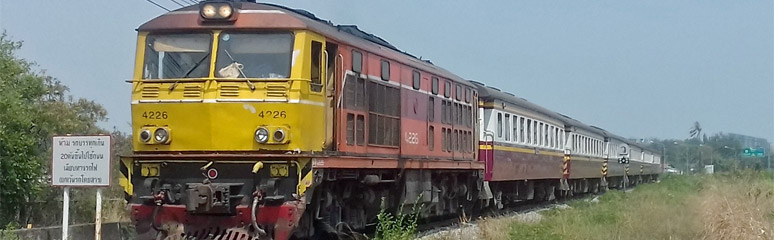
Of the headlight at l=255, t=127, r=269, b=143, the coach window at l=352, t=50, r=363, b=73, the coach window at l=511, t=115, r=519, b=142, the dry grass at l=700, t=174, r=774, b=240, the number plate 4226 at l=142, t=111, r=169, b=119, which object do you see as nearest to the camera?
the headlight at l=255, t=127, r=269, b=143

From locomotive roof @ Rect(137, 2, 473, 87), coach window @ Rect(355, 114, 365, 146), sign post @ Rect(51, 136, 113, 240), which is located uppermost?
locomotive roof @ Rect(137, 2, 473, 87)

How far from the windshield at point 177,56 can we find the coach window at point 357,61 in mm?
2154

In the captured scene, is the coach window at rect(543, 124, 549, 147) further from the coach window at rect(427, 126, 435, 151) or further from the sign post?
the sign post

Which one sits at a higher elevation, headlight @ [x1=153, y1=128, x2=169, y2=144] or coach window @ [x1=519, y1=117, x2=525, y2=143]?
coach window @ [x1=519, y1=117, x2=525, y2=143]

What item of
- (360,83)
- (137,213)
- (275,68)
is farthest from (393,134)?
(137,213)

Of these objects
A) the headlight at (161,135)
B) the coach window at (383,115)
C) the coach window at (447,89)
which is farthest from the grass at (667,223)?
the headlight at (161,135)

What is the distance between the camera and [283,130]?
10.7 metres

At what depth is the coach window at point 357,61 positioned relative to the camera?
40.5 ft

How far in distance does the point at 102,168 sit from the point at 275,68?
2.29m

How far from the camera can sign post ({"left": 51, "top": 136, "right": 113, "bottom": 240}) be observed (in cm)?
1020

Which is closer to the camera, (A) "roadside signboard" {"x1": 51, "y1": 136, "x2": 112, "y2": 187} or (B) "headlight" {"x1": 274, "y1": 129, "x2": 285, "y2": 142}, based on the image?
(A) "roadside signboard" {"x1": 51, "y1": 136, "x2": 112, "y2": 187}

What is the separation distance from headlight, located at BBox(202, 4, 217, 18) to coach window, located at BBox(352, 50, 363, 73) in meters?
2.14

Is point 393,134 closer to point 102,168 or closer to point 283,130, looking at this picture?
point 283,130

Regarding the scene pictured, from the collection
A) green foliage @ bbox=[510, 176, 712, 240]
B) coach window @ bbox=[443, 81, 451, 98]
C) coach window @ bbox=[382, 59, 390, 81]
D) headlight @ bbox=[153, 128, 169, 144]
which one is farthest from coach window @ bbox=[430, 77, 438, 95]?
headlight @ bbox=[153, 128, 169, 144]
